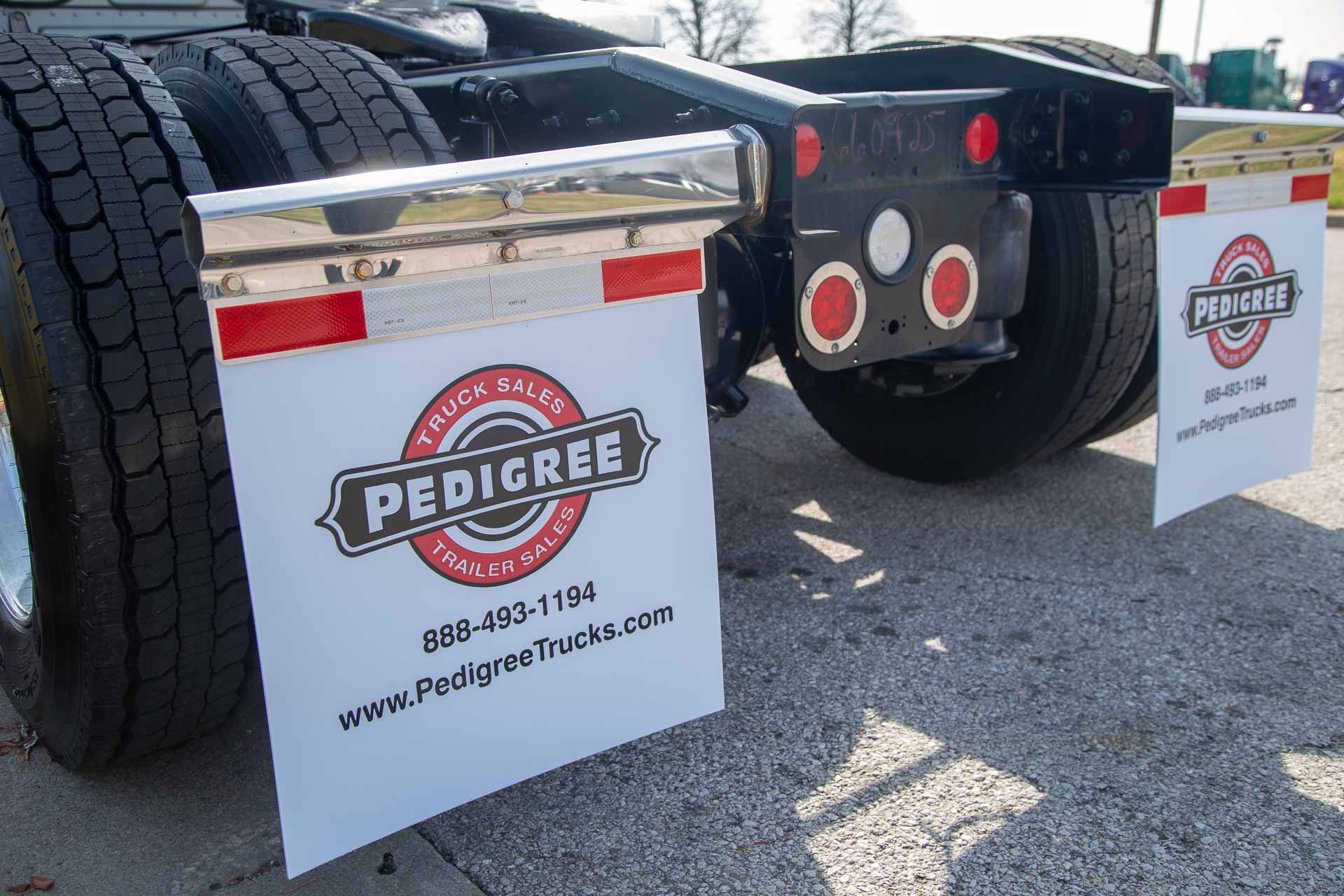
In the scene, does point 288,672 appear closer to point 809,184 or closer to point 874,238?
point 809,184

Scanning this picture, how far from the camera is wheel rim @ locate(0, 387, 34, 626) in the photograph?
2162 millimetres

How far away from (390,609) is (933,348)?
1.46m

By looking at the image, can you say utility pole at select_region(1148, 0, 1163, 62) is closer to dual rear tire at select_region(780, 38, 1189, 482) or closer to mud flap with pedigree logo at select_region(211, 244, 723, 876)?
dual rear tire at select_region(780, 38, 1189, 482)

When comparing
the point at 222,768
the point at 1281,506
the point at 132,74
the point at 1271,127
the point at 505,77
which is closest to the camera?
the point at 132,74

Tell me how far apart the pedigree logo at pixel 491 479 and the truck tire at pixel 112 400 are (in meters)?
0.47

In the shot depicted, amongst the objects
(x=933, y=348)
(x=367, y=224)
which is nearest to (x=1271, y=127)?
(x=933, y=348)

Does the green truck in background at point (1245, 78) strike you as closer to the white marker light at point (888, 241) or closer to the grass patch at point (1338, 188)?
the grass patch at point (1338, 188)

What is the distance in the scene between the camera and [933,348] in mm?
2510

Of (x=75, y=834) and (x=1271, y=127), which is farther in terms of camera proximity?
(x=1271, y=127)

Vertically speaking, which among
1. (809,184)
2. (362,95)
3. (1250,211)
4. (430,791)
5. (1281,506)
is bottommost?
(1281,506)

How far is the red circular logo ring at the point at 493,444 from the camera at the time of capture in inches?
59.7

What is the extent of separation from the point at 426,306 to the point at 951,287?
4.61 ft

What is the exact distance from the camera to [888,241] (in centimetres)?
231

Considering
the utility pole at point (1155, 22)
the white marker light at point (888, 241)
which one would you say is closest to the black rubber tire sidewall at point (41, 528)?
the white marker light at point (888, 241)
